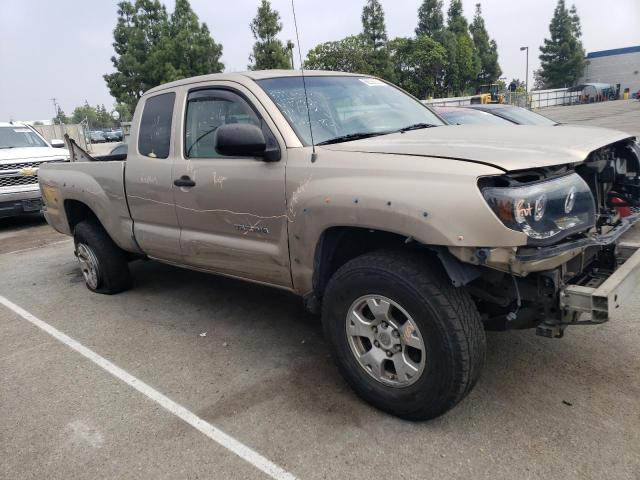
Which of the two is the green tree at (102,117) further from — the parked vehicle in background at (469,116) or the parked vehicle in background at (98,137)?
the parked vehicle in background at (469,116)

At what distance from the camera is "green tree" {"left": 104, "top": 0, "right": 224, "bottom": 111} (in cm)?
3019

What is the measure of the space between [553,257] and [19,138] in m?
11.1

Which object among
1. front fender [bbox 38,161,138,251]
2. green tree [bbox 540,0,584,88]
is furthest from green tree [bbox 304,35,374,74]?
green tree [bbox 540,0,584,88]

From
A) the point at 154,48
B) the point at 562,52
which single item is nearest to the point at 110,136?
the point at 154,48

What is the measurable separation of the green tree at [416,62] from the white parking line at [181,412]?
48336mm

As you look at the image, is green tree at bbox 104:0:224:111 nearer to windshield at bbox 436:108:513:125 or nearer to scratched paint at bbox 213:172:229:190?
windshield at bbox 436:108:513:125

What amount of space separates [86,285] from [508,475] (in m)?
4.69

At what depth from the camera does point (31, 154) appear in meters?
9.86

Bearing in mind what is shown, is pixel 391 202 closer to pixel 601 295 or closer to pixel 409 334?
pixel 409 334

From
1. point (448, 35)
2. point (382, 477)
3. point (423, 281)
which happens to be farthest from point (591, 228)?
point (448, 35)

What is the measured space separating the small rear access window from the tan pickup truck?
0.02 metres

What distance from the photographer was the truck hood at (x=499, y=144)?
2.44m

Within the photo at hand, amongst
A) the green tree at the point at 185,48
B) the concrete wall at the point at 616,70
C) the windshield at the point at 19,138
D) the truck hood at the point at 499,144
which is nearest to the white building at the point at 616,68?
the concrete wall at the point at 616,70

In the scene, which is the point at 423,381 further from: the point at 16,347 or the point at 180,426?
the point at 16,347
